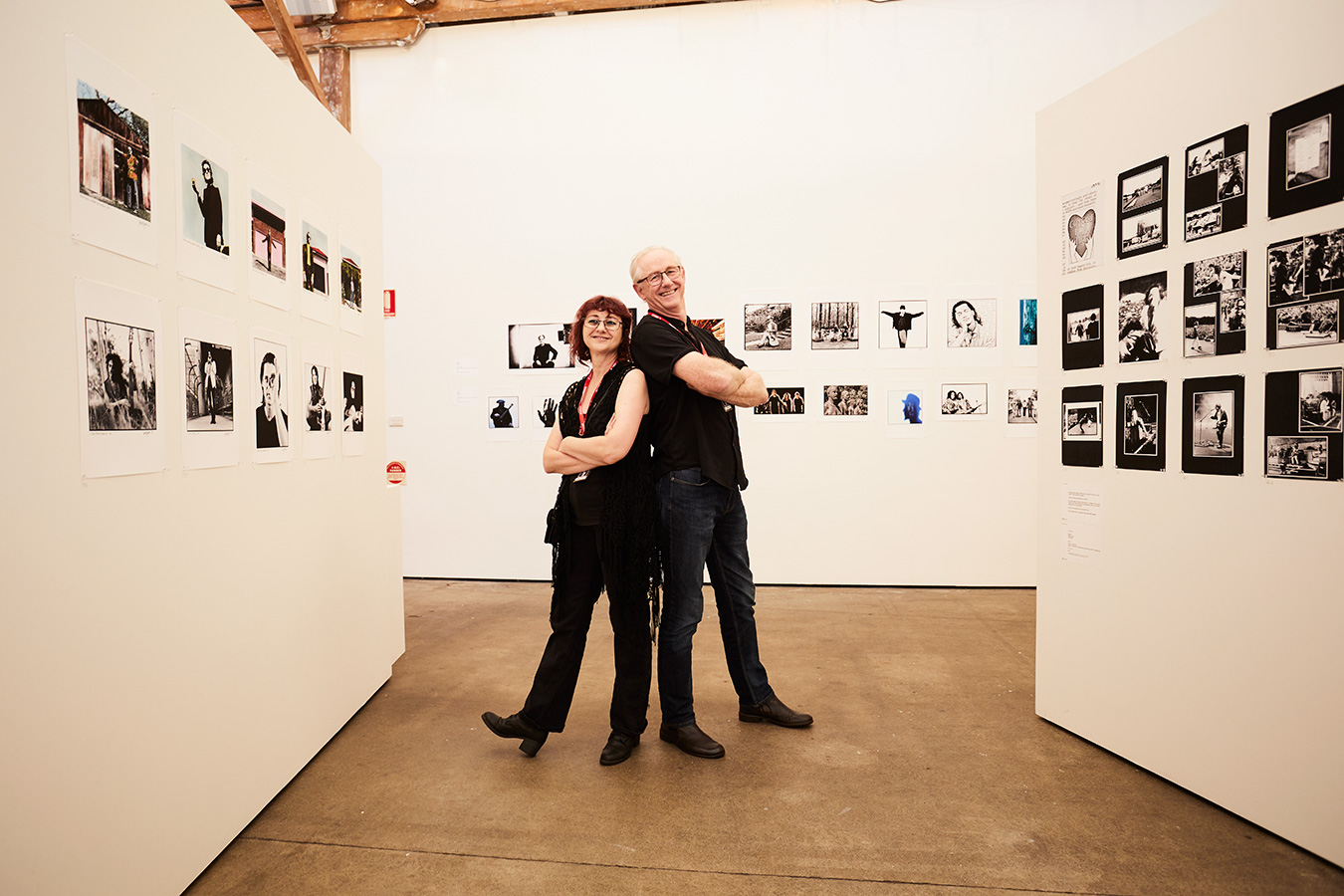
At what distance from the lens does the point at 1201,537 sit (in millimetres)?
2148

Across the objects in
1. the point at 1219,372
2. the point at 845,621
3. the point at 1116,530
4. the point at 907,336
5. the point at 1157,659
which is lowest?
the point at 845,621

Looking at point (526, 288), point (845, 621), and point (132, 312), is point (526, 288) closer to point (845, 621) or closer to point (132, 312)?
point (845, 621)

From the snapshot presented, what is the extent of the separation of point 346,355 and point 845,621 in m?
3.05

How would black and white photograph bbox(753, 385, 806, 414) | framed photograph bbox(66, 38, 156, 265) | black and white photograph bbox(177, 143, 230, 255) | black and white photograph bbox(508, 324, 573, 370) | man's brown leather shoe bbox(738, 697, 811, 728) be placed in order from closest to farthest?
framed photograph bbox(66, 38, 156, 265), black and white photograph bbox(177, 143, 230, 255), man's brown leather shoe bbox(738, 697, 811, 728), black and white photograph bbox(753, 385, 806, 414), black and white photograph bbox(508, 324, 573, 370)

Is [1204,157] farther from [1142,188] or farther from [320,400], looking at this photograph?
[320,400]

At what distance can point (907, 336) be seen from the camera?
517 centimetres

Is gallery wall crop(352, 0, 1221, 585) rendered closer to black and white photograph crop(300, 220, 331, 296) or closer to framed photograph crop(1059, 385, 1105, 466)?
framed photograph crop(1059, 385, 1105, 466)

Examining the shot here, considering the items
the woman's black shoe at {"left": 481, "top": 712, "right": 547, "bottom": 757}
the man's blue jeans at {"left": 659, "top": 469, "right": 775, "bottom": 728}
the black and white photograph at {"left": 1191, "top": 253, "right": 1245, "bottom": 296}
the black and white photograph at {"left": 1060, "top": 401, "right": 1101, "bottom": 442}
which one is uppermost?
the black and white photograph at {"left": 1191, "top": 253, "right": 1245, "bottom": 296}

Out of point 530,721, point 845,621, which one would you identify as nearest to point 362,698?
point 530,721

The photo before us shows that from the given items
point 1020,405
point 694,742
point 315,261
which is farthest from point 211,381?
point 1020,405

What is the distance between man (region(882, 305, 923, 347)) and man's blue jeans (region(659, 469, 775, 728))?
10.1 feet

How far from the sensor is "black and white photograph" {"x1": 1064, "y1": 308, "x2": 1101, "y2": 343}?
2.51 meters

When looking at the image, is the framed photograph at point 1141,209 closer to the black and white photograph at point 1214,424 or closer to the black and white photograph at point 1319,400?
the black and white photograph at point 1214,424

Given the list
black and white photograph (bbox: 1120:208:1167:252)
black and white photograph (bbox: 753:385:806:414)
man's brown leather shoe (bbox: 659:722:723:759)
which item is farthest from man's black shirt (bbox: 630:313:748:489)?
black and white photograph (bbox: 753:385:806:414)
